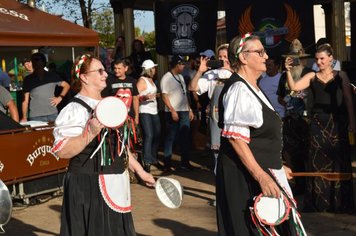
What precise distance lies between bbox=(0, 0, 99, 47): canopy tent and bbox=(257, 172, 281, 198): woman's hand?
18.2 feet

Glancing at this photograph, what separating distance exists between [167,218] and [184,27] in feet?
17.2

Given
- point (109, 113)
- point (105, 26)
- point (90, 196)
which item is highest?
point (105, 26)

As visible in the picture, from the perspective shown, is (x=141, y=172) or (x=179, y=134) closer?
(x=141, y=172)

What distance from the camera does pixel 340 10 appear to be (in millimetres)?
11898

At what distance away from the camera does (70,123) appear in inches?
187

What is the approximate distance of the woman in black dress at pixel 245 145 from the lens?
4.31 m

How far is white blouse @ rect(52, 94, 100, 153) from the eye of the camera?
4.71m

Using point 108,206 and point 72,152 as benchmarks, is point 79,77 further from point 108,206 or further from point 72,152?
point 108,206

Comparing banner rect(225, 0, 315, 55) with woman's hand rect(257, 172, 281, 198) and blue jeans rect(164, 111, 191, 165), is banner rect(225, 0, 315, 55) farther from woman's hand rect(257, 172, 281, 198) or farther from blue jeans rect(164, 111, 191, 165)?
woman's hand rect(257, 172, 281, 198)

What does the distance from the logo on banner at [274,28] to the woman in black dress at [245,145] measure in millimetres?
7058

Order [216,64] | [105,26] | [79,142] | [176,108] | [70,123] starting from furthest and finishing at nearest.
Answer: [105,26], [176,108], [216,64], [70,123], [79,142]

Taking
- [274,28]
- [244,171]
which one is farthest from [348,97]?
[274,28]

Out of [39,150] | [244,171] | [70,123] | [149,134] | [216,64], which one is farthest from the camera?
[149,134]

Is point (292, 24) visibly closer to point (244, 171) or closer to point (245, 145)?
point (244, 171)
